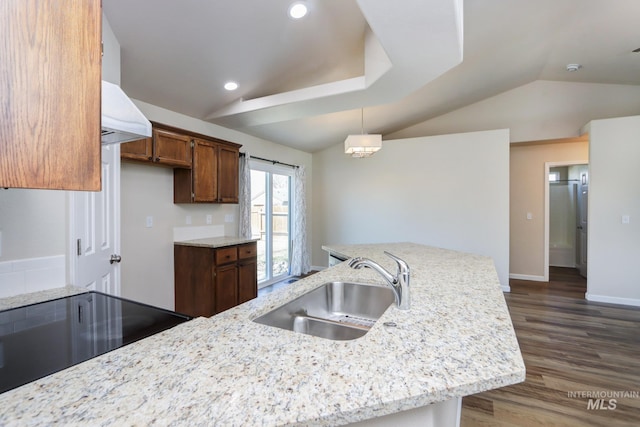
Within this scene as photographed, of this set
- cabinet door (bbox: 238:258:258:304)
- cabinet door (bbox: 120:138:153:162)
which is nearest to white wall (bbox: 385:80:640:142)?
cabinet door (bbox: 238:258:258:304)

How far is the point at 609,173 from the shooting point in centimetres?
404

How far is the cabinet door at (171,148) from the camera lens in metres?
2.83

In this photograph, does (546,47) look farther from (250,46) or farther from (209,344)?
(209,344)

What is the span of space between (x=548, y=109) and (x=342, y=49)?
4.10 m

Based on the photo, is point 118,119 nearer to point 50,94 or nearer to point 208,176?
point 50,94

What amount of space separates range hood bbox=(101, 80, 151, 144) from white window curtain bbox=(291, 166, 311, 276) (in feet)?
14.1

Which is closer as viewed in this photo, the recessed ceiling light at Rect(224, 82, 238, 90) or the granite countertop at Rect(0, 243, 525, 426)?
the granite countertop at Rect(0, 243, 525, 426)

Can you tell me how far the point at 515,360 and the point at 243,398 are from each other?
709 mm

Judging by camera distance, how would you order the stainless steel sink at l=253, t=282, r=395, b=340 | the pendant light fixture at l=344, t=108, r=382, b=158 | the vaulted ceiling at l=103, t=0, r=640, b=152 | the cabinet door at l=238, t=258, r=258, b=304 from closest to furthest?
the stainless steel sink at l=253, t=282, r=395, b=340, the vaulted ceiling at l=103, t=0, r=640, b=152, the cabinet door at l=238, t=258, r=258, b=304, the pendant light fixture at l=344, t=108, r=382, b=158

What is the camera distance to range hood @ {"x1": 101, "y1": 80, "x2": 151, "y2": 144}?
1183mm

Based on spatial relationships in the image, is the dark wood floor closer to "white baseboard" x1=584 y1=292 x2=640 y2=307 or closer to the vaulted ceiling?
"white baseboard" x1=584 y1=292 x2=640 y2=307

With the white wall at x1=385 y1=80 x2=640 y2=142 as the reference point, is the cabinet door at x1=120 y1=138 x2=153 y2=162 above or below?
below

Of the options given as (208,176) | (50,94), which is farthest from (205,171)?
(50,94)

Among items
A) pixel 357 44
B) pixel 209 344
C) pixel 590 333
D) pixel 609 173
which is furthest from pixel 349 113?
pixel 209 344
